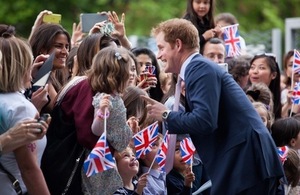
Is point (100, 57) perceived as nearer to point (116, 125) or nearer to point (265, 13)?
point (116, 125)

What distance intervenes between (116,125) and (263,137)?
106 cm

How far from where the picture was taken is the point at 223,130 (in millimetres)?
7438

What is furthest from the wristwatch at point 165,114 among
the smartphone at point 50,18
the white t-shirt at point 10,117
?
the smartphone at point 50,18

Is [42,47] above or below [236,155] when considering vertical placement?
above

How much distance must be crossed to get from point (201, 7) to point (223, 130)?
3251 millimetres

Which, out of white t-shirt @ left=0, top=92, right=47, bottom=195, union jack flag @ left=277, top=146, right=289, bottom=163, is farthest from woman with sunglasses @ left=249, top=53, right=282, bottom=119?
white t-shirt @ left=0, top=92, right=47, bottom=195

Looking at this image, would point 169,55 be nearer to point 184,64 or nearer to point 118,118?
point 184,64

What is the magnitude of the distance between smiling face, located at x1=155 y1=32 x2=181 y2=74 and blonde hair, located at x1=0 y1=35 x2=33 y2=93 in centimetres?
131

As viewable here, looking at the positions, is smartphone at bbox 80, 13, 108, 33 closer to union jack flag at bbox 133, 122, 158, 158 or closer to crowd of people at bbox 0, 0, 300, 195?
crowd of people at bbox 0, 0, 300, 195

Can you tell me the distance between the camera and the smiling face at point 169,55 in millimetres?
7594

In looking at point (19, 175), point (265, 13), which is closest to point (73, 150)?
point (19, 175)

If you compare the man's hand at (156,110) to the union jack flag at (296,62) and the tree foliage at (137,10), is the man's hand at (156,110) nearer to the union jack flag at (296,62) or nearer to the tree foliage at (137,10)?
the union jack flag at (296,62)

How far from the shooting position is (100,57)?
7.42 m

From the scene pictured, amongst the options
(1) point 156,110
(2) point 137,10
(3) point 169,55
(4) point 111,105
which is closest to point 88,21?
(3) point 169,55
